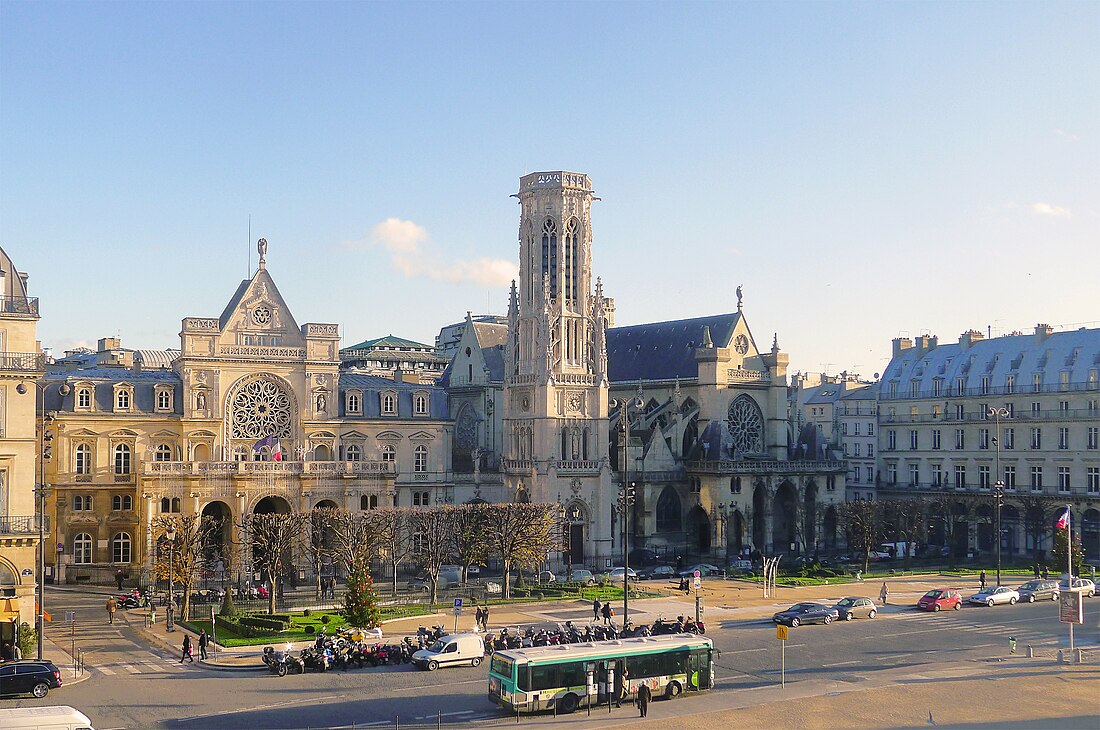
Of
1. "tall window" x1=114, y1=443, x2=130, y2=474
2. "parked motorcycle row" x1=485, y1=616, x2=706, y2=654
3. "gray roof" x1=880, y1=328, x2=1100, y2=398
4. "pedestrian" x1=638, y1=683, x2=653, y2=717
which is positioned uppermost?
"gray roof" x1=880, y1=328, x2=1100, y2=398

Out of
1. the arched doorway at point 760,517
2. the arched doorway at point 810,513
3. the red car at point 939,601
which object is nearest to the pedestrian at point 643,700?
the red car at point 939,601

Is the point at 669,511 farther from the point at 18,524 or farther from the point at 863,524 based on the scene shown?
the point at 18,524

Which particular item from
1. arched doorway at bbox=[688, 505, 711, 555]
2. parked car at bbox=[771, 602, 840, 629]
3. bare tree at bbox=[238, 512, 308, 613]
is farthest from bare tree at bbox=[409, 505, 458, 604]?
arched doorway at bbox=[688, 505, 711, 555]

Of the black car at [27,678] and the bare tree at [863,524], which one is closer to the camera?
the black car at [27,678]

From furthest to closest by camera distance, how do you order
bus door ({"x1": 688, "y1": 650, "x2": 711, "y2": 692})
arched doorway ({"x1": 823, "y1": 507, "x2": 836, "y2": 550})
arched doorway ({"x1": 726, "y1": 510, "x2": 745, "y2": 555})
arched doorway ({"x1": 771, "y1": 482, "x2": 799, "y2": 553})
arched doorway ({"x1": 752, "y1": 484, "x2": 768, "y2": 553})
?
arched doorway ({"x1": 771, "y1": 482, "x2": 799, "y2": 553}) < arched doorway ({"x1": 823, "y1": 507, "x2": 836, "y2": 550}) < arched doorway ({"x1": 752, "y1": 484, "x2": 768, "y2": 553}) < arched doorway ({"x1": 726, "y1": 510, "x2": 745, "y2": 555}) < bus door ({"x1": 688, "y1": 650, "x2": 711, "y2": 692})

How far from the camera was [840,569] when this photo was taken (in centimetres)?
8750

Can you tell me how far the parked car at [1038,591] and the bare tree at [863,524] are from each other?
14.6 m

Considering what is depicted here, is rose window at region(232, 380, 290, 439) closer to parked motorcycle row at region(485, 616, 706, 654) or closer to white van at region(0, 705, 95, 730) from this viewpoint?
parked motorcycle row at region(485, 616, 706, 654)

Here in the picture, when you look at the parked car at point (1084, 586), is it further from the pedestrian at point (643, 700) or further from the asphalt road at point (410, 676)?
the pedestrian at point (643, 700)

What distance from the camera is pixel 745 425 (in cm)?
10738

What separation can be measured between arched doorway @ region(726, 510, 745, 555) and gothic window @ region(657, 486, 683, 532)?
4.16 meters

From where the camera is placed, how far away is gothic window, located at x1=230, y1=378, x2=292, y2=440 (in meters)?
85.8

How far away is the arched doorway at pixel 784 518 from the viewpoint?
105 m

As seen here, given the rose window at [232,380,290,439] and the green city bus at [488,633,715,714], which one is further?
the rose window at [232,380,290,439]
